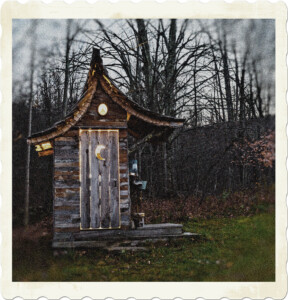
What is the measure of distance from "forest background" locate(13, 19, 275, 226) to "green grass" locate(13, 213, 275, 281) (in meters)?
0.69

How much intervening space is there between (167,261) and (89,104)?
11.3 feet

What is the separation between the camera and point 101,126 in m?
7.02

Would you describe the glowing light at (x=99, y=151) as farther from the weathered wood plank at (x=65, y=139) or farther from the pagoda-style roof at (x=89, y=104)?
the pagoda-style roof at (x=89, y=104)

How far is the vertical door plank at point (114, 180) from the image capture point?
6.97 meters

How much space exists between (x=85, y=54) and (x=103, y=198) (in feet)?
17.1

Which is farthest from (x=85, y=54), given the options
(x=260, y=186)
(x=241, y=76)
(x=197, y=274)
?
(x=197, y=274)

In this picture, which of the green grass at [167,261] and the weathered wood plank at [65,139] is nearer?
the green grass at [167,261]

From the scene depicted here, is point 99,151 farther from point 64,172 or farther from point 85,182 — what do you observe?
point 64,172

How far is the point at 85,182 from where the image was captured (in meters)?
6.94

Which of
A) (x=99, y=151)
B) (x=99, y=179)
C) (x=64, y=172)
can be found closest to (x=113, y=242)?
(x=99, y=179)

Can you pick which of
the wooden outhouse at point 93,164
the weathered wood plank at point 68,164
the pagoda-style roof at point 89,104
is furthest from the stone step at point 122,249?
the pagoda-style roof at point 89,104

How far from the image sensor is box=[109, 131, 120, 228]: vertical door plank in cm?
697

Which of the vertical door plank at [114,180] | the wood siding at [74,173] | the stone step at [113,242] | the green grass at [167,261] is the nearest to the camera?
the green grass at [167,261]

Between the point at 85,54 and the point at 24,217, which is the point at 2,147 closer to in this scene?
the point at 24,217
